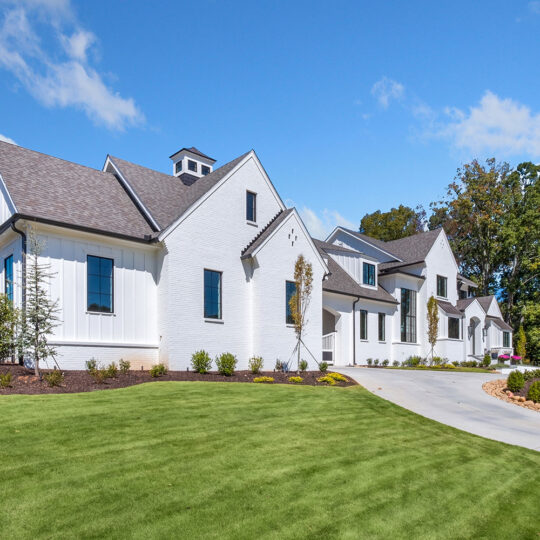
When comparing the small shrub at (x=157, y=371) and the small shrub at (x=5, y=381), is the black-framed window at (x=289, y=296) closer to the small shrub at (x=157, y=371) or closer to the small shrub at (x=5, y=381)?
the small shrub at (x=157, y=371)

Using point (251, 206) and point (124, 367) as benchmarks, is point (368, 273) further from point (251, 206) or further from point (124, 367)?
point (124, 367)

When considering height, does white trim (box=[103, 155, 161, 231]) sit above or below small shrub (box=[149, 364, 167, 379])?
above

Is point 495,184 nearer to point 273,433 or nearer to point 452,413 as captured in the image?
point 452,413

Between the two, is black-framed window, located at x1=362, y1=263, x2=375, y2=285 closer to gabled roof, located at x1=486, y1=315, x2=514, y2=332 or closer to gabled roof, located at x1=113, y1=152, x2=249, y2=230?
gabled roof, located at x1=113, y1=152, x2=249, y2=230

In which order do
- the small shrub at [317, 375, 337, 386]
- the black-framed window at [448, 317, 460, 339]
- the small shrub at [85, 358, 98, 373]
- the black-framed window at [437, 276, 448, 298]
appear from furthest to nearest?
the black-framed window at [437, 276, 448, 298] < the black-framed window at [448, 317, 460, 339] < the small shrub at [317, 375, 337, 386] < the small shrub at [85, 358, 98, 373]

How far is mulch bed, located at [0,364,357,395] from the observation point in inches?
458

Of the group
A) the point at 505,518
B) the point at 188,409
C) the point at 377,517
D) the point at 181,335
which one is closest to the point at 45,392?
the point at 188,409

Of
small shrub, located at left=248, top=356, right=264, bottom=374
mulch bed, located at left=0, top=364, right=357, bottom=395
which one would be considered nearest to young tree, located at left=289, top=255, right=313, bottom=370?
small shrub, located at left=248, top=356, right=264, bottom=374

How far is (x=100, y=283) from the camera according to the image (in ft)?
53.1

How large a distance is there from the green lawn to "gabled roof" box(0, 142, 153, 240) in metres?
6.93

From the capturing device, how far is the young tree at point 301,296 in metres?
19.9

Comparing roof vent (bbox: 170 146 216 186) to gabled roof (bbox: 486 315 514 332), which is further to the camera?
gabled roof (bbox: 486 315 514 332)

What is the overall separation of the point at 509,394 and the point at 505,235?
1261 inches

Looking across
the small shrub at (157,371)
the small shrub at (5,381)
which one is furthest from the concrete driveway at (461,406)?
the small shrub at (5,381)
